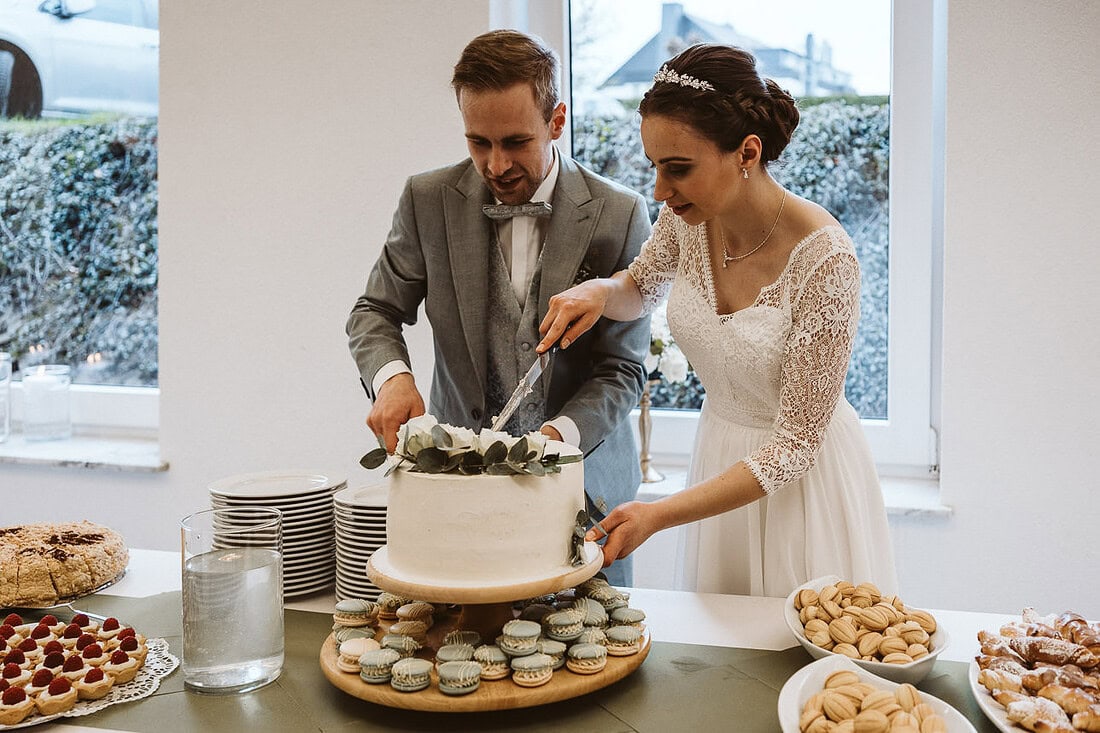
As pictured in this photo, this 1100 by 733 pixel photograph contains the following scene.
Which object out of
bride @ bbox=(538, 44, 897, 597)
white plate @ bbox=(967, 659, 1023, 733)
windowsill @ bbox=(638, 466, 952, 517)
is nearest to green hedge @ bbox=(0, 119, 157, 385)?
windowsill @ bbox=(638, 466, 952, 517)

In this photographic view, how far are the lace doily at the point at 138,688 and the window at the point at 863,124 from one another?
2.02 m

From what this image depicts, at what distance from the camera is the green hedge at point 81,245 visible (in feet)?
12.6

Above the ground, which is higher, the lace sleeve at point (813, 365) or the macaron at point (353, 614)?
the lace sleeve at point (813, 365)

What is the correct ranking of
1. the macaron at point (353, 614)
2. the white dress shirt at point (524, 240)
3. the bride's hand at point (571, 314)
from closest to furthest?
1. the macaron at point (353, 614)
2. the bride's hand at point (571, 314)
3. the white dress shirt at point (524, 240)

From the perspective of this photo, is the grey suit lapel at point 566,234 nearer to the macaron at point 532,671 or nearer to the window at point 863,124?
the macaron at point 532,671

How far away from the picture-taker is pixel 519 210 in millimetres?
2154

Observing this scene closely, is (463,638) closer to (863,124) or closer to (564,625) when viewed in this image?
(564,625)

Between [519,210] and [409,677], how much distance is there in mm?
1131

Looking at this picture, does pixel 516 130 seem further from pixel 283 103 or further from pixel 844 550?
pixel 283 103

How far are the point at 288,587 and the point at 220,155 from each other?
6.57ft

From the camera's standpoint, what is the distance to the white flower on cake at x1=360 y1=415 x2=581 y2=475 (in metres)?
1.40

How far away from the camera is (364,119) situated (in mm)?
3172

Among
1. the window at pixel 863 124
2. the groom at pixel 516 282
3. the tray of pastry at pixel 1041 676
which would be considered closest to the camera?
the tray of pastry at pixel 1041 676

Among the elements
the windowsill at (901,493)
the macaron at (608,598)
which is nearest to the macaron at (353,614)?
the macaron at (608,598)
